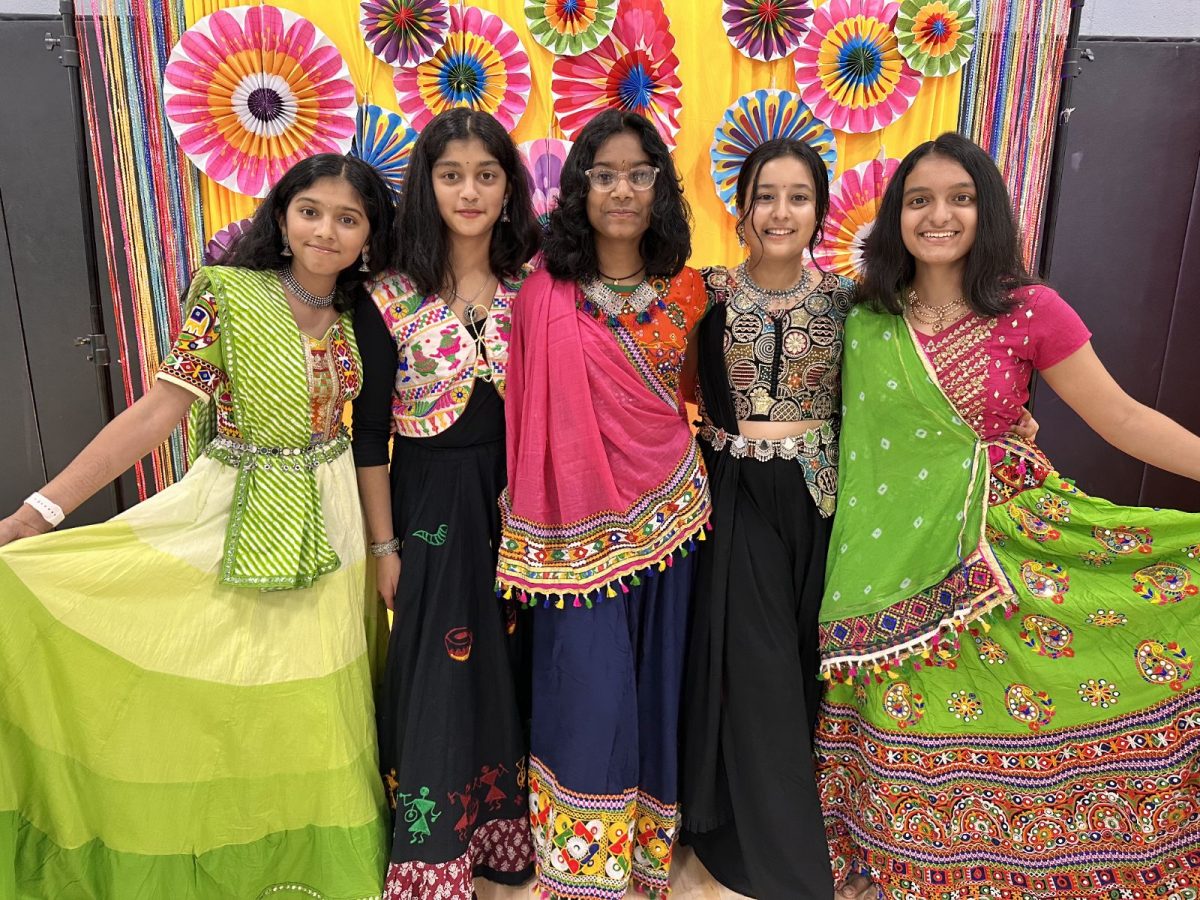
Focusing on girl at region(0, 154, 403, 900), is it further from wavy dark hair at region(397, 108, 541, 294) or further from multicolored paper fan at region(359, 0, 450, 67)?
multicolored paper fan at region(359, 0, 450, 67)

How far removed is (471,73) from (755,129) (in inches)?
34.6

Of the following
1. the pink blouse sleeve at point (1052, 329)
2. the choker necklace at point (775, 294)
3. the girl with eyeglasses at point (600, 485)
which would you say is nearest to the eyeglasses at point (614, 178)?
the girl with eyeglasses at point (600, 485)

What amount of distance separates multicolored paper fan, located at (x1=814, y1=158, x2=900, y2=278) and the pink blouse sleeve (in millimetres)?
1043

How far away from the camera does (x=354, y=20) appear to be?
2152 millimetres

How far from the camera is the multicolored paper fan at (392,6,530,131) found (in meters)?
2.17

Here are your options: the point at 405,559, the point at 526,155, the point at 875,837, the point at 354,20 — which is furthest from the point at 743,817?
the point at 354,20

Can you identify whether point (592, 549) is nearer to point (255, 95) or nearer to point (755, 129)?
point (755, 129)

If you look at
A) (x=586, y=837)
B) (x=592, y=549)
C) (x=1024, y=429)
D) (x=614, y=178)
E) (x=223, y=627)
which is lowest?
(x=586, y=837)

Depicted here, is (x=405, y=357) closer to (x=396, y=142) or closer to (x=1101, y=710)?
(x=396, y=142)

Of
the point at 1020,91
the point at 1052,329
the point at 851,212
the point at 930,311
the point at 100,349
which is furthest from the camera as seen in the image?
the point at 851,212

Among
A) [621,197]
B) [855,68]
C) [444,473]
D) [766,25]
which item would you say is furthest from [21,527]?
[855,68]

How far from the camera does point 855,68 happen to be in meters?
2.31

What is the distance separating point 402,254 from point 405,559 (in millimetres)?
608

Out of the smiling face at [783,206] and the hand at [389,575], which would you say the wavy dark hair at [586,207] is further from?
the hand at [389,575]
